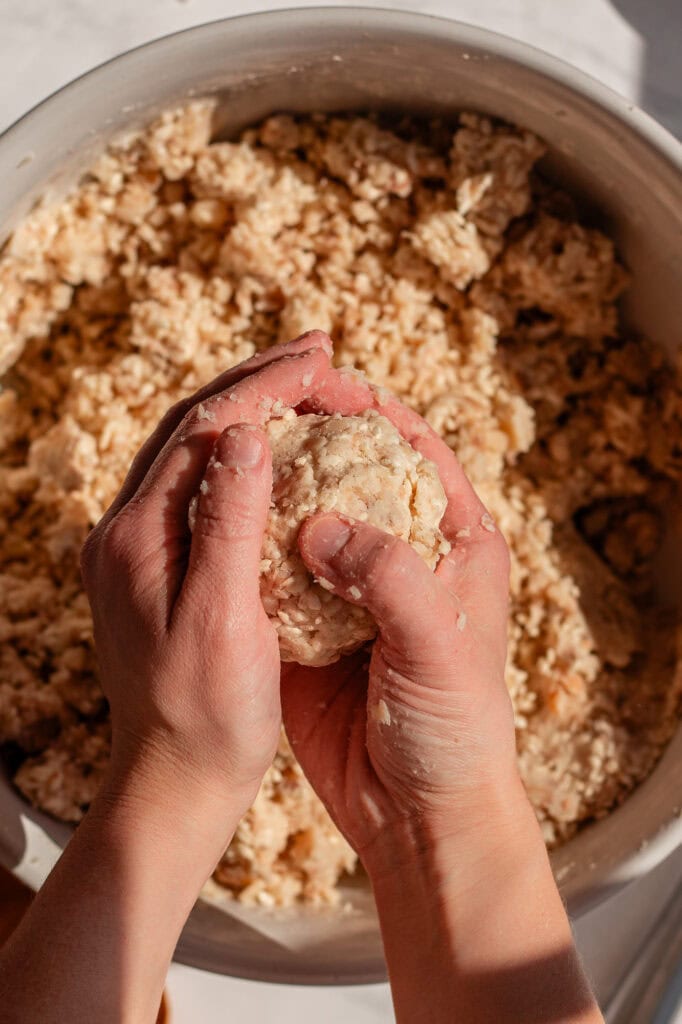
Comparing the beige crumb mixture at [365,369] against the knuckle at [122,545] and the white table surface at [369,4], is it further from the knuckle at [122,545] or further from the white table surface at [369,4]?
the knuckle at [122,545]

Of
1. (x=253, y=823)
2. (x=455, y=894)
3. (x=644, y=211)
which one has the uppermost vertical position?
(x=644, y=211)

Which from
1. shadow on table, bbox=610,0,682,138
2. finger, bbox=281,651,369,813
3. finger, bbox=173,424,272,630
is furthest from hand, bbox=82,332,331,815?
shadow on table, bbox=610,0,682,138

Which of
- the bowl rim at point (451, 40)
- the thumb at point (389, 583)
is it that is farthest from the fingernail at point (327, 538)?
the bowl rim at point (451, 40)

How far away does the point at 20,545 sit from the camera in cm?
119

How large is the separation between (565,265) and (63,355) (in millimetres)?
657

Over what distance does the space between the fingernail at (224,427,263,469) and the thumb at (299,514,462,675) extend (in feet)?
0.26

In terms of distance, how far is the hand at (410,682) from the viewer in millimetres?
770

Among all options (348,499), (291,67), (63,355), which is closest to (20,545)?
(63,355)

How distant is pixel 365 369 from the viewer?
1.17 meters

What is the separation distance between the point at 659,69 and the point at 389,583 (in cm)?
89

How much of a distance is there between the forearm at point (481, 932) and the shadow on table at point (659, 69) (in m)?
0.91

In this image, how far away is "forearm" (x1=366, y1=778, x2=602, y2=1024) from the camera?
83 cm

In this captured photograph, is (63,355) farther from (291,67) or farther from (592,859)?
(592,859)

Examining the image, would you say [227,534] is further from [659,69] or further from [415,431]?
[659,69]
